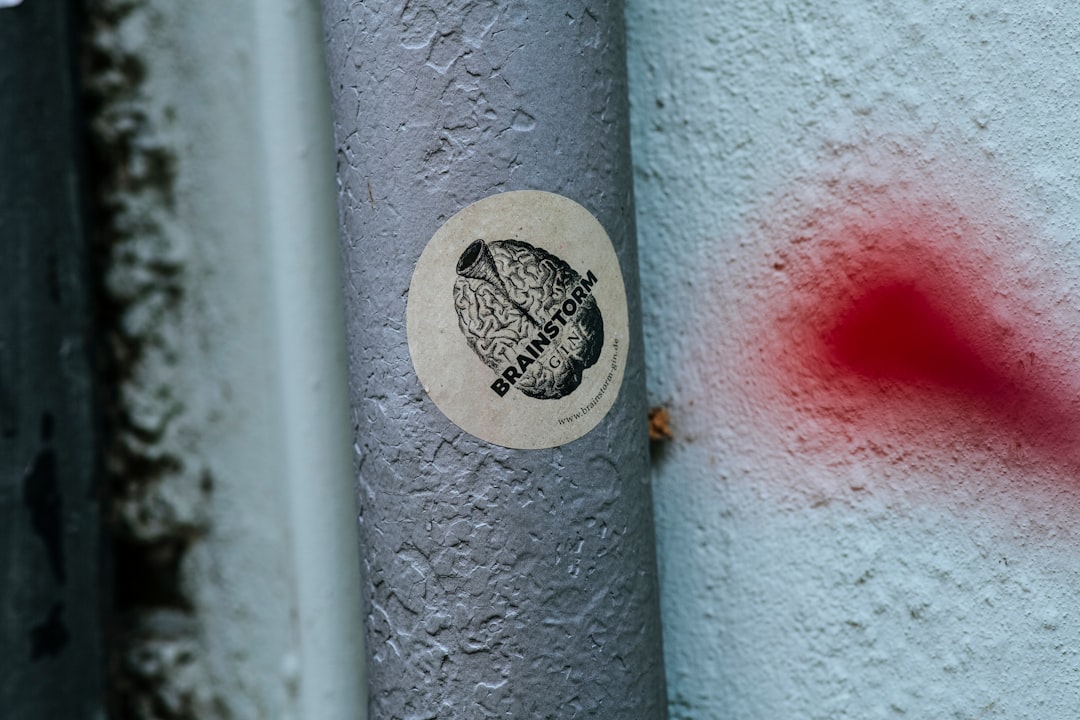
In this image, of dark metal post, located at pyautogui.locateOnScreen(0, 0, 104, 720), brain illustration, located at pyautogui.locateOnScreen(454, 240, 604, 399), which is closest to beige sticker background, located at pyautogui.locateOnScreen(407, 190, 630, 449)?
brain illustration, located at pyautogui.locateOnScreen(454, 240, 604, 399)

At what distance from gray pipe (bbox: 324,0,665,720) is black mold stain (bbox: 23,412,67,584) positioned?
416mm

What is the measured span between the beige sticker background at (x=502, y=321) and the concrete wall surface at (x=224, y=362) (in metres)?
0.28

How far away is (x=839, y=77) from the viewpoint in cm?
79

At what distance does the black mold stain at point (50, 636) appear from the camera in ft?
2.88

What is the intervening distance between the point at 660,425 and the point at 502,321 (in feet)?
0.92

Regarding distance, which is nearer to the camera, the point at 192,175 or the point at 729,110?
the point at 729,110

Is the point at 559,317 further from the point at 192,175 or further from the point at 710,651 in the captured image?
the point at 192,175

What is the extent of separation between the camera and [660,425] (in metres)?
0.87

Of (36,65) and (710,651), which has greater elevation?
(36,65)

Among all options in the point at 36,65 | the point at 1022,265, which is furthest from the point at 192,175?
the point at 1022,265

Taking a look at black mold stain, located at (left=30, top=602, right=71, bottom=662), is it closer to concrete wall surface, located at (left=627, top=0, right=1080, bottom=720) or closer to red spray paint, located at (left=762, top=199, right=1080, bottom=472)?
concrete wall surface, located at (left=627, top=0, right=1080, bottom=720)

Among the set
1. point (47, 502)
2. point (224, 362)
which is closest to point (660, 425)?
point (224, 362)

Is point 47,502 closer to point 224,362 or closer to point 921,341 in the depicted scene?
point 224,362

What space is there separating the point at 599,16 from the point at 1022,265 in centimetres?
42
